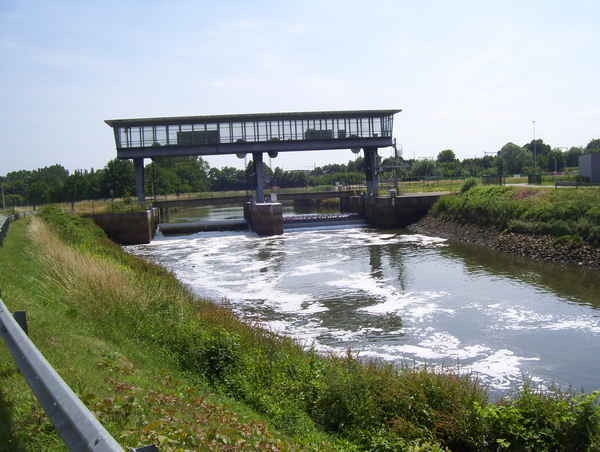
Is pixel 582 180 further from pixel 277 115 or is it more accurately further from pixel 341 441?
pixel 341 441

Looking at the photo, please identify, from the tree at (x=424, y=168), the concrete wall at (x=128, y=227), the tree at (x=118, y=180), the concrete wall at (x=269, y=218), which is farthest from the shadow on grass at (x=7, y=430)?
the tree at (x=424, y=168)

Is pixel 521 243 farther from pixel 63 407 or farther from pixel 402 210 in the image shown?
pixel 63 407

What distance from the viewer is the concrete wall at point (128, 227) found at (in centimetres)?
4638

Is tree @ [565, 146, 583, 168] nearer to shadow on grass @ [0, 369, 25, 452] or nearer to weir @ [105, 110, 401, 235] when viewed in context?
weir @ [105, 110, 401, 235]

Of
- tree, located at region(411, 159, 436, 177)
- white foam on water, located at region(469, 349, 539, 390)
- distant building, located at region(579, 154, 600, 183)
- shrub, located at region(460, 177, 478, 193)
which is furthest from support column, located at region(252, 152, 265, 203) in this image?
→ tree, located at region(411, 159, 436, 177)

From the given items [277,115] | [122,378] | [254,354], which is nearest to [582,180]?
[277,115]

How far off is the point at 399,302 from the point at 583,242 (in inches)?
527

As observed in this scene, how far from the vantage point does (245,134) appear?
50.9m

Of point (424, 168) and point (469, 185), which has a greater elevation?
point (424, 168)

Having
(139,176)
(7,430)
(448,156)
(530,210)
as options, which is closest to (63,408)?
(7,430)

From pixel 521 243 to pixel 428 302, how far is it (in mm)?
14527

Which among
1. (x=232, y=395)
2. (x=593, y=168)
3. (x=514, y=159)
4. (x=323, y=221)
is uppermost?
(x=514, y=159)

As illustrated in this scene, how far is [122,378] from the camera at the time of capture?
7125 millimetres

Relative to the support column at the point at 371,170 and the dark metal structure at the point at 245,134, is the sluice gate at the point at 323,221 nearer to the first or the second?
the support column at the point at 371,170
